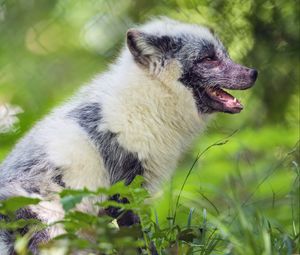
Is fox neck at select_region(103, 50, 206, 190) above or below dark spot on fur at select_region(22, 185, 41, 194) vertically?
below

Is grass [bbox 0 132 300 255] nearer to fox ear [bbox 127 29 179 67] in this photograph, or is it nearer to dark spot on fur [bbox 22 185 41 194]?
dark spot on fur [bbox 22 185 41 194]

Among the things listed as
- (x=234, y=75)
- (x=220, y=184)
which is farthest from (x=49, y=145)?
(x=220, y=184)

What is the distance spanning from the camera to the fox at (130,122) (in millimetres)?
4137

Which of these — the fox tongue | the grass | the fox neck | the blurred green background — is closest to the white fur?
the fox neck

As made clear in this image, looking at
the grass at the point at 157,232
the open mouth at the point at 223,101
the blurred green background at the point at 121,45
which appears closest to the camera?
the grass at the point at 157,232

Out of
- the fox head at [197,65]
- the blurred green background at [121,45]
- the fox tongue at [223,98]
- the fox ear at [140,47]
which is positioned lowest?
the blurred green background at [121,45]

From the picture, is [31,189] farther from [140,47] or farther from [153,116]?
[140,47]

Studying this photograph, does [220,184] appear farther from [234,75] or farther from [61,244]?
[61,244]

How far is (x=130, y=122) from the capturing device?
14.3 feet

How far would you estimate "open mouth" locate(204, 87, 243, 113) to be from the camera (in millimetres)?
4578

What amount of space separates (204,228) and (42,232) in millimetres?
636

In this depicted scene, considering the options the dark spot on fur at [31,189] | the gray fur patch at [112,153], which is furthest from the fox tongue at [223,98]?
the dark spot on fur at [31,189]

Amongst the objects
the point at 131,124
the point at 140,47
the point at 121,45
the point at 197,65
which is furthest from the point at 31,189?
the point at 121,45

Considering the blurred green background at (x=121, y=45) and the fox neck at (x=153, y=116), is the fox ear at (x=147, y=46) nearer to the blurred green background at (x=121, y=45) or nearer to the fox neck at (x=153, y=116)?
the fox neck at (x=153, y=116)
